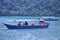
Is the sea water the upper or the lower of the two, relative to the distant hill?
upper

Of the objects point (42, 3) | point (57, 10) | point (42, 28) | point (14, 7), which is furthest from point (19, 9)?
point (42, 28)

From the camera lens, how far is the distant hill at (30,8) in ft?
296

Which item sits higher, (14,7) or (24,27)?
(24,27)

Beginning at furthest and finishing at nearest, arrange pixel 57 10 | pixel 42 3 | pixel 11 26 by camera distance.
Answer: pixel 42 3, pixel 57 10, pixel 11 26

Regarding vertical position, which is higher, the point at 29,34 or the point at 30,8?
the point at 29,34

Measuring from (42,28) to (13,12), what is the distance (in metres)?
51.5

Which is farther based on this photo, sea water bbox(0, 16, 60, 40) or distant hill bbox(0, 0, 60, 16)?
distant hill bbox(0, 0, 60, 16)

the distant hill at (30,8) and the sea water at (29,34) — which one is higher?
the sea water at (29,34)

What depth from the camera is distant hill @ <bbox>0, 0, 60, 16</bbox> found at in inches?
3552

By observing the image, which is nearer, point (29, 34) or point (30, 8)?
point (29, 34)

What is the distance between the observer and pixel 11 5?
318 ft

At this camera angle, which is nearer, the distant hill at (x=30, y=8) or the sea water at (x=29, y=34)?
the sea water at (x=29, y=34)

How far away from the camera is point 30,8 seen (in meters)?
93.9

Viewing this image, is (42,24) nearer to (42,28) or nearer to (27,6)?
(42,28)
